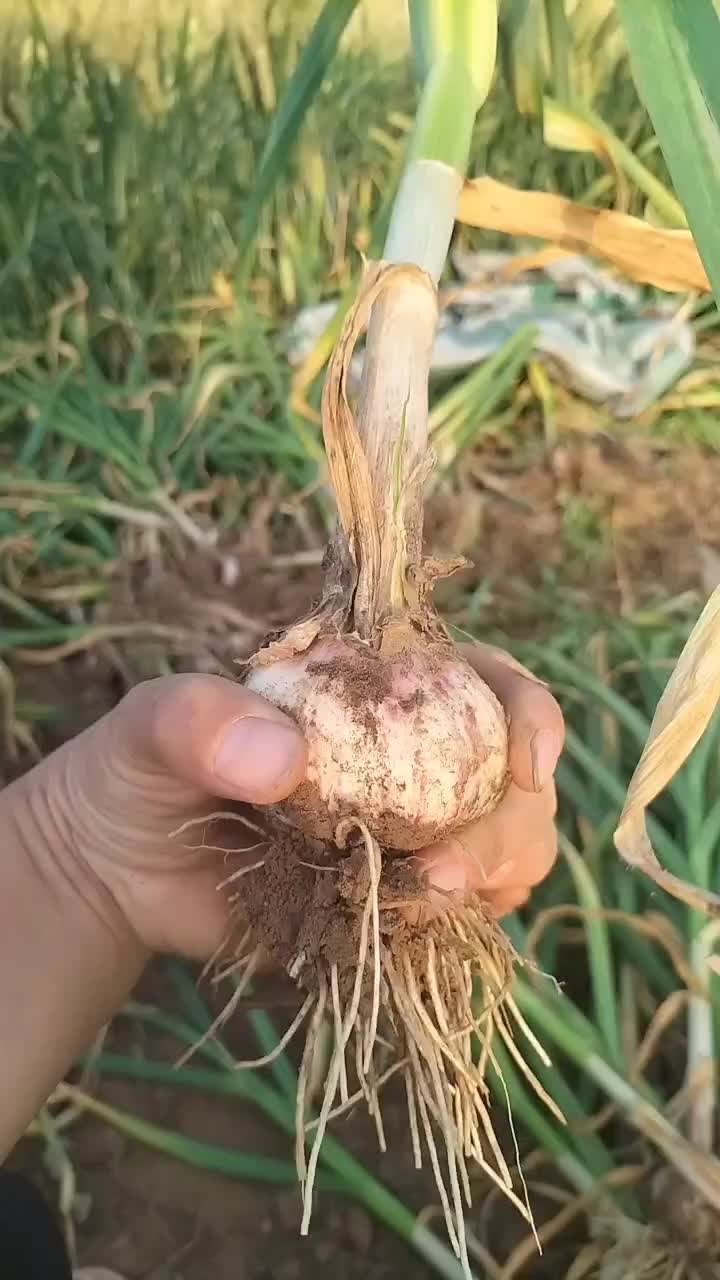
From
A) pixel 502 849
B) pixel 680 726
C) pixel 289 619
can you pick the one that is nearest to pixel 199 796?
pixel 502 849

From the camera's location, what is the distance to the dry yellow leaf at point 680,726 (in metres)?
0.51

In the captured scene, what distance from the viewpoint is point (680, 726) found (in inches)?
20.3

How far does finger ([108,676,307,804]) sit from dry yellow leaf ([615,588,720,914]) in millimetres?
177

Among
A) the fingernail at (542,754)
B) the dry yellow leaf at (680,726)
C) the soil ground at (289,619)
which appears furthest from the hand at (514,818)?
the soil ground at (289,619)

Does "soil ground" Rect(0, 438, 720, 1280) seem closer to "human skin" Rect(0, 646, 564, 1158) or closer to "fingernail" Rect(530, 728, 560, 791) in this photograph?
"human skin" Rect(0, 646, 564, 1158)

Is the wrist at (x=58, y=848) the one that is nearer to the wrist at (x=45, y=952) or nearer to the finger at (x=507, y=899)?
the wrist at (x=45, y=952)

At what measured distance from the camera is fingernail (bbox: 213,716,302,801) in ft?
1.75

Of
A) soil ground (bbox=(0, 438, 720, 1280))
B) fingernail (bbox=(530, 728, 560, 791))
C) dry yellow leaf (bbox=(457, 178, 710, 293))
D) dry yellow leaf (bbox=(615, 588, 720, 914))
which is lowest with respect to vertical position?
soil ground (bbox=(0, 438, 720, 1280))

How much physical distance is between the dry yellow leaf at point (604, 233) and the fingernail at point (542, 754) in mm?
413

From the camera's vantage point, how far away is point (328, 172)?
151 cm

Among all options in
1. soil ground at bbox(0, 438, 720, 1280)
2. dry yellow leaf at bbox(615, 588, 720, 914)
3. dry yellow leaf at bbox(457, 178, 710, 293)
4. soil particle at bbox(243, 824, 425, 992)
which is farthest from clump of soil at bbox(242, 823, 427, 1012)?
dry yellow leaf at bbox(457, 178, 710, 293)

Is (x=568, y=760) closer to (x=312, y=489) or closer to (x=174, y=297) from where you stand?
(x=312, y=489)

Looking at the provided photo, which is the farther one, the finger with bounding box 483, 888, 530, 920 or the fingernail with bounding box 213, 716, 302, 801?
the finger with bounding box 483, 888, 530, 920

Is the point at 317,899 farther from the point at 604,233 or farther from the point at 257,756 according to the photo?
the point at 604,233
